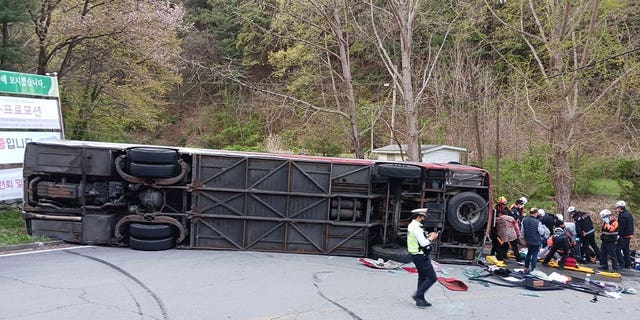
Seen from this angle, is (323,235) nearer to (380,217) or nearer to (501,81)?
(380,217)

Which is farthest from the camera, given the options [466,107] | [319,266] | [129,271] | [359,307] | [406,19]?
[466,107]

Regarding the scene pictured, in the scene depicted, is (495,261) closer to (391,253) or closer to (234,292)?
(391,253)

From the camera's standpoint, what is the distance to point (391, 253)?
38.2 feet

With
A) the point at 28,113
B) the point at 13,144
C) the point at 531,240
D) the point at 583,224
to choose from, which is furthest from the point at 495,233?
the point at 28,113

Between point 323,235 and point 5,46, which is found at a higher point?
point 5,46

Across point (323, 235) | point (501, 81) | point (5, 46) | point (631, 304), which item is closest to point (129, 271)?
point (323, 235)

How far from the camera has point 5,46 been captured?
16.2m

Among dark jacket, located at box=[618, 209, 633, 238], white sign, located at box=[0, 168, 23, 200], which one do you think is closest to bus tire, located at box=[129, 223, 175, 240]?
white sign, located at box=[0, 168, 23, 200]

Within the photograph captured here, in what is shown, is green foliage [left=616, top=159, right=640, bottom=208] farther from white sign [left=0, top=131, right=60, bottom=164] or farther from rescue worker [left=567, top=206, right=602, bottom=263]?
white sign [left=0, top=131, right=60, bottom=164]

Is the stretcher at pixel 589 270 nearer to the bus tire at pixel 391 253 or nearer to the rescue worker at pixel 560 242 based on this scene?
the rescue worker at pixel 560 242

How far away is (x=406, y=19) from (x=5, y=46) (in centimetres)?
1427

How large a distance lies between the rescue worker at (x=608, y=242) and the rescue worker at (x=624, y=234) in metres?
0.20

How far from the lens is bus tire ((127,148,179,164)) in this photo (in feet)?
37.1

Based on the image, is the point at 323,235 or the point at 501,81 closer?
the point at 323,235
